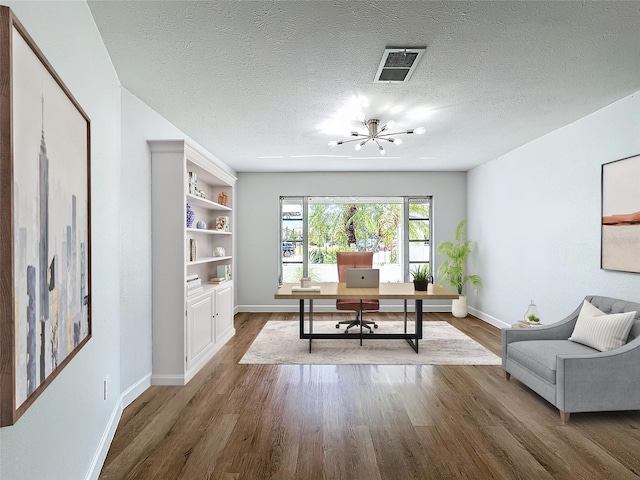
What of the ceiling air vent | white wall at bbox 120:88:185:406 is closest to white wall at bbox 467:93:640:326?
the ceiling air vent

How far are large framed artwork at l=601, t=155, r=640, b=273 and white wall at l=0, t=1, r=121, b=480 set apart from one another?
3.94 m

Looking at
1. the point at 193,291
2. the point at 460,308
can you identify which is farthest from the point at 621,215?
the point at 193,291

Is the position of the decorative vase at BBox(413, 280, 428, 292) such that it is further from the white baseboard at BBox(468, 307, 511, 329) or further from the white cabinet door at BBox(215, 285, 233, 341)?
the white cabinet door at BBox(215, 285, 233, 341)

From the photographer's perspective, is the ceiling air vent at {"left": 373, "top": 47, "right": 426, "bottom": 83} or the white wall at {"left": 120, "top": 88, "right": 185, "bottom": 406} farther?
the white wall at {"left": 120, "top": 88, "right": 185, "bottom": 406}

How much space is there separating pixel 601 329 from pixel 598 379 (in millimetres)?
437

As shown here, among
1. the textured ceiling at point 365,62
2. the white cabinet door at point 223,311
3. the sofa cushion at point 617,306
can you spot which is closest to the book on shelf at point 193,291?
the white cabinet door at point 223,311

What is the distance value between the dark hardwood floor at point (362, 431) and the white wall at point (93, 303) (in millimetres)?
424

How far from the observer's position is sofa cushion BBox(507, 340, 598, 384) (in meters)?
2.82

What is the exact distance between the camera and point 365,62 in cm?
254

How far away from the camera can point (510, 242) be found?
5168 millimetres

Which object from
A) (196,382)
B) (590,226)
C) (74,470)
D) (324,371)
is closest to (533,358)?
(590,226)

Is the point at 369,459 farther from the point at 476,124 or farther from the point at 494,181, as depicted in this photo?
the point at 494,181

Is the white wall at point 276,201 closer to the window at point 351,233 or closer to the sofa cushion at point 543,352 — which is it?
the window at point 351,233

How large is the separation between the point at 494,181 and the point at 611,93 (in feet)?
8.36
